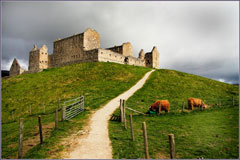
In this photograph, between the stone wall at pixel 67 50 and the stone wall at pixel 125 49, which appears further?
the stone wall at pixel 125 49

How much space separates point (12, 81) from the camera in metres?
42.6

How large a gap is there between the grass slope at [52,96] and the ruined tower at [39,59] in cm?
2082

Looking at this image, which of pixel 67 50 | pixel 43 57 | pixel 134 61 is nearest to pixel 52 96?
pixel 67 50

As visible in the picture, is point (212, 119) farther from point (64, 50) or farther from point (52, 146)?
point (64, 50)

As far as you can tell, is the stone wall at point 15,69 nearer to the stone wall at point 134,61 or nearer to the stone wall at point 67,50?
the stone wall at point 67,50

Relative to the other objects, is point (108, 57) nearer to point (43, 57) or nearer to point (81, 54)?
point (81, 54)

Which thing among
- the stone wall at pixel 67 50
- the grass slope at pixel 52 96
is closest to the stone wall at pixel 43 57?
the stone wall at pixel 67 50

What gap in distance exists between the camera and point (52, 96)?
2986 cm

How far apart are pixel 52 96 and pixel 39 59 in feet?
125

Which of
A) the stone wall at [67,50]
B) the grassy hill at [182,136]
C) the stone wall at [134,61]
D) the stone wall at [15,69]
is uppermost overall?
the stone wall at [67,50]

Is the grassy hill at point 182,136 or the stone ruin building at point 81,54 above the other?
the stone ruin building at point 81,54

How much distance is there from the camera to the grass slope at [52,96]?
1093 centimetres

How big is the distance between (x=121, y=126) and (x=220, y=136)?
732 cm

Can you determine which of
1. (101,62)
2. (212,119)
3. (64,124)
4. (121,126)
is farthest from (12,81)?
(212,119)
